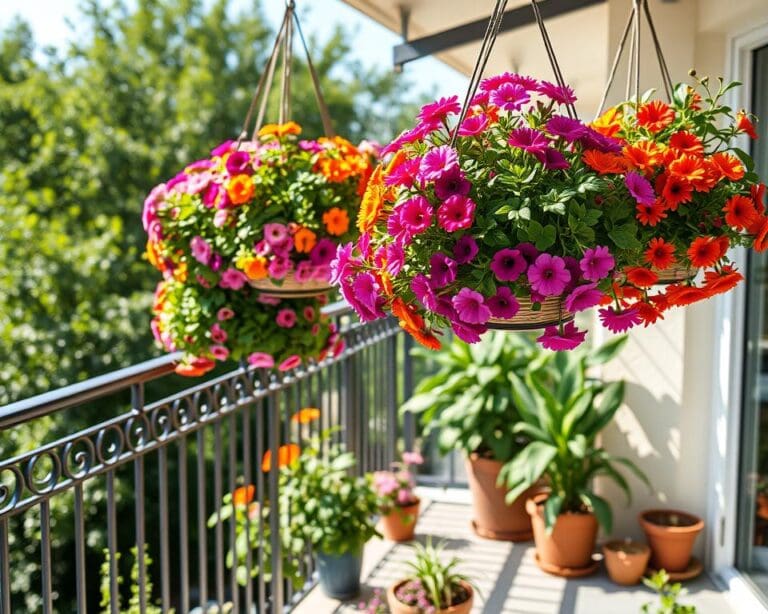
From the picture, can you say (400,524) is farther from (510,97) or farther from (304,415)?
(510,97)

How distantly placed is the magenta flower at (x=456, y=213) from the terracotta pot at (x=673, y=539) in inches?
93.5

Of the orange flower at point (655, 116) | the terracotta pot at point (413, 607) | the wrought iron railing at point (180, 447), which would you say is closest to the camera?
the orange flower at point (655, 116)

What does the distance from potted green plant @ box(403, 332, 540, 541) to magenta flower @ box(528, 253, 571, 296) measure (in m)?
2.36

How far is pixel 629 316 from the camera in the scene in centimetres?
126

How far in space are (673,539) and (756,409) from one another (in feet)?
1.95

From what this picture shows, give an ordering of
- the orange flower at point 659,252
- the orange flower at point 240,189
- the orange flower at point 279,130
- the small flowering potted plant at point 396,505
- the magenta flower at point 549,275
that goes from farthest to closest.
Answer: the small flowering potted plant at point 396,505 < the orange flower at point 279,130 < the orange flower at point 240,189 < the orange flower at point 659,252 < the magenta flower at point 549,275

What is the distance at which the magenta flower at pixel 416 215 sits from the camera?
1.18m

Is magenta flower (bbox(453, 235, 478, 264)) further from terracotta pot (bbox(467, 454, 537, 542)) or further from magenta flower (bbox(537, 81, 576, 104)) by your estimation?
terracotta pot (bbox(467, 454, 537, 542))

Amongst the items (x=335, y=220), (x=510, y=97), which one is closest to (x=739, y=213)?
(x=510, y=97)

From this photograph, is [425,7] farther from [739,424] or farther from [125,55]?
[125,55]

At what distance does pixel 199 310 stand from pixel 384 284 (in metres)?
1.02

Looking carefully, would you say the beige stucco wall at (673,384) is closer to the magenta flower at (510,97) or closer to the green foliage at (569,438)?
the green foliage at (569,438)

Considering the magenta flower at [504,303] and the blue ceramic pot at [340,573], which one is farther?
the blue ceramic pot at [340,573]

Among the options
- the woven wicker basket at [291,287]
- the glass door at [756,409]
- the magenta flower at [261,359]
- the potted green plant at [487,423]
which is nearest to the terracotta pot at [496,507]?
the potted green plant at [487,423]
